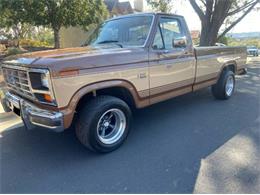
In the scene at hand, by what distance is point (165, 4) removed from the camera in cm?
1706

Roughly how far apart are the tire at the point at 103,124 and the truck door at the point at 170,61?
Result: 726mm

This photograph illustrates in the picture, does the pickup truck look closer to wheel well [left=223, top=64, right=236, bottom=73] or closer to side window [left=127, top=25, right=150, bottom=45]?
side window [left=127, top=25, right=150, bottom=45]

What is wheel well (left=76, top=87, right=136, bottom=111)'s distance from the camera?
3.46 metres

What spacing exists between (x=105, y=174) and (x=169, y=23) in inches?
117

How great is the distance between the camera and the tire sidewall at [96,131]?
327cm

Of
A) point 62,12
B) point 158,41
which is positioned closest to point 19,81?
point 158,41

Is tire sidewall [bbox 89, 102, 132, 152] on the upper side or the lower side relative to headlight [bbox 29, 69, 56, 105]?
lower

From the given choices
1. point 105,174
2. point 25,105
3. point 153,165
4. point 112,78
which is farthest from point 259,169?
point 25,105

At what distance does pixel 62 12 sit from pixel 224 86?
13.8 m

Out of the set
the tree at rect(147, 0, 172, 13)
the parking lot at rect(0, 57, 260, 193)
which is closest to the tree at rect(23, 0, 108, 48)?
the tree at rect(147, 0, 172, 13)

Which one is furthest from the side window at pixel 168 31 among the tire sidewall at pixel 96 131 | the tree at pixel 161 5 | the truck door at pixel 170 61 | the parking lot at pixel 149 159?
the tree at pixel 161 5

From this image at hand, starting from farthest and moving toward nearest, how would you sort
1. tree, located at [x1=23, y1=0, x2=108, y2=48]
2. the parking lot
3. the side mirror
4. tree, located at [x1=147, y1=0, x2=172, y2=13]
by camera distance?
tree, located at [x1=147, y1=0, x2=172, y2=13], tree, located at [x1=23, y1=0, x2=108, y2=48], the side mirror, the parking lot

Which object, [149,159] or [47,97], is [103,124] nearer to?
[149,159]

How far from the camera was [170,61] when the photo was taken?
171 inches
